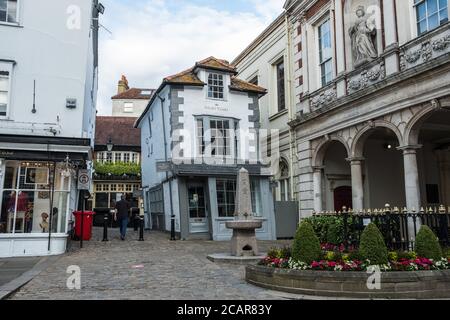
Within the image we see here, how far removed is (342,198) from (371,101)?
535 centimetres

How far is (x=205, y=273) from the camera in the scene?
9.80 metres

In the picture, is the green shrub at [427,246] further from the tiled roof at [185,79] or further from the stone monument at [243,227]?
the tiled roof at [185,79]

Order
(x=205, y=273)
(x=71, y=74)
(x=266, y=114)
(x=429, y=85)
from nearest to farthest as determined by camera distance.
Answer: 1. (x=205, y=273)
2. (x=429, y=85)
3. (x=71, y=74)
4. (x=266, y=114)

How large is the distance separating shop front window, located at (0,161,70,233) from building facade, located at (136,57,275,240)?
5.14 metres

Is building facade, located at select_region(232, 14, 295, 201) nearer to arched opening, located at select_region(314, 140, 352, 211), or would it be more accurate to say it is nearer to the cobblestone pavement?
arched opening, located at select_region(314, 140, 352, 211)

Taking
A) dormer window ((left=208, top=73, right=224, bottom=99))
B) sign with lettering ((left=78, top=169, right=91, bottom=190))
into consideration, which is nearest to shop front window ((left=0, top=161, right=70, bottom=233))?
sign with lettering ((left=78, top=169, right=91, bottom=190))

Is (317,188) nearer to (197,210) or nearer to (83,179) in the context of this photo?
(197,210)

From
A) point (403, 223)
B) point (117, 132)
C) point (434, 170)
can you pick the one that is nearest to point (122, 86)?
point (117, 132)

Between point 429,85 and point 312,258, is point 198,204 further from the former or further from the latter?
point 312,258

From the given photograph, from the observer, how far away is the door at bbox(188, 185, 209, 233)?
61.4 ft

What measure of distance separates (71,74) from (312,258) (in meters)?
10.5

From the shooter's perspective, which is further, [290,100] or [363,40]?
[290,100]

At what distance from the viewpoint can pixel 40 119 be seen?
1388cm
